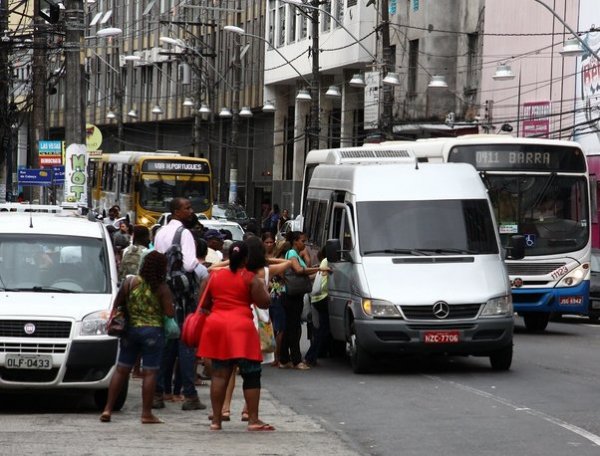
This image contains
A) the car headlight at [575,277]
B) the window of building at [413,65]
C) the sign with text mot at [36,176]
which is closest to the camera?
the car headlight at [575,277]

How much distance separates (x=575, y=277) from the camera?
79.8 ft

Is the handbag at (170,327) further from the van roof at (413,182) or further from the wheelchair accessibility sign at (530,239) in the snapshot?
the wheelchair accessibility sign at (530,239)

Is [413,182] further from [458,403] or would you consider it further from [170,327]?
[170,327]

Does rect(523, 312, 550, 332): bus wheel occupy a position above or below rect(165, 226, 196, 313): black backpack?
below

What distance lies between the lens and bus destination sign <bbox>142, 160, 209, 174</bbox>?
157 feet

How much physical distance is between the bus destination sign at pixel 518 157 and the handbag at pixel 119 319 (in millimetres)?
12470

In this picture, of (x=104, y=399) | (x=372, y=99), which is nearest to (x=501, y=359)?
(x=104, y=399)

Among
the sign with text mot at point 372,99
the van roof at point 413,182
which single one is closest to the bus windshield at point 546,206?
the van roof at point 413,182

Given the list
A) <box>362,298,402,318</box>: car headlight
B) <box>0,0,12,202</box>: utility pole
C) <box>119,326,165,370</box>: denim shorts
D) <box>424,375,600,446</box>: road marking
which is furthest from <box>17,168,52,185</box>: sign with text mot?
<box>119,326,165,370</box>: denim shorts

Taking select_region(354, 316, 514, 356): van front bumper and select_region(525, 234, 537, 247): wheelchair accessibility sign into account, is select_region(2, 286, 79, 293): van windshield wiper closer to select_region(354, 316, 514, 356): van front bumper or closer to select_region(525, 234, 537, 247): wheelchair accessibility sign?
select_region(354, 316, 514, 356): van front bumper

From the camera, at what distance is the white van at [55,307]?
12914mm

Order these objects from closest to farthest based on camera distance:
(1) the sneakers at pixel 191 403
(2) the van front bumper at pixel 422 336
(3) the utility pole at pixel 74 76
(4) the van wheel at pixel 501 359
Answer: (1) the sneakers at pixel 191 403
(2) the van front bumper at pixel 422 336
(4) the van wheel at pixel 501 359
(3) the utility pole at pixel 74 76

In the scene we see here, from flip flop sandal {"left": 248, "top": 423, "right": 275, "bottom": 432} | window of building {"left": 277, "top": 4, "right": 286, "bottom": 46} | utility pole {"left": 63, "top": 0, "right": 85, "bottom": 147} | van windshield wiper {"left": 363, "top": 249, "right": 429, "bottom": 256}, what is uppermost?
window of building {"left": 277, "top": 4, "right": 286, "bottom": 46}

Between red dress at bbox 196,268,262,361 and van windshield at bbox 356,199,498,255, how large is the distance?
5882 mm
